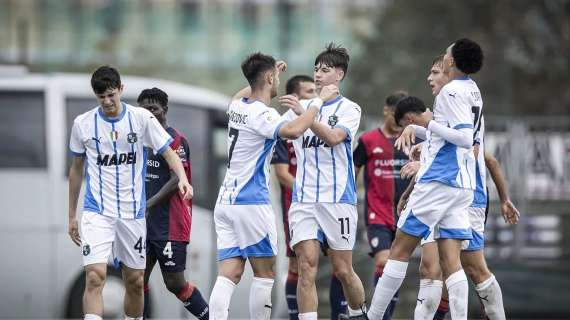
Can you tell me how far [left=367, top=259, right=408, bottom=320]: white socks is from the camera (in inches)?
444

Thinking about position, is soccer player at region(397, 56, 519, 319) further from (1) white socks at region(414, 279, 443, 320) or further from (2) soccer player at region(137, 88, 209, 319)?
(2) soccer player at region(137, 88, 209, 319)

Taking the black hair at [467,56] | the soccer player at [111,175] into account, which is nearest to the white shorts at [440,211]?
the black hair at [467,56]

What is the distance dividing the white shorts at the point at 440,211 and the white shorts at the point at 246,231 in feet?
4.23

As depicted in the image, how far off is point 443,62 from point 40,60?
181ft

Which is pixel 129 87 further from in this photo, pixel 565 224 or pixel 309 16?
pixel 309 16

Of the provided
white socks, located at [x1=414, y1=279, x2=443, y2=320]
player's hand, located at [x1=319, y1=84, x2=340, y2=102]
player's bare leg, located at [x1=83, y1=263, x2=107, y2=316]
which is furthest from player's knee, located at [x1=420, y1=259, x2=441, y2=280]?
player's bare leg, located at [x1=83, y1=263, x2=107, y2=316]

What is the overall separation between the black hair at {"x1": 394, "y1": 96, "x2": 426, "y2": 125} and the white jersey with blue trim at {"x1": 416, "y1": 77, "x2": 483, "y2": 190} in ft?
2.36

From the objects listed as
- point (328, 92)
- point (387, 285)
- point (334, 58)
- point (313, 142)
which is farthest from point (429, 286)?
point (334, 58)

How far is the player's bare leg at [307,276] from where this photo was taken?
11.3 meters

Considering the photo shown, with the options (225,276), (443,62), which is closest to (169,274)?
(225,276)

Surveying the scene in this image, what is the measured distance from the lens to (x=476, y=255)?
11375mm

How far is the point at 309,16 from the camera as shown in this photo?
7462 centimetres

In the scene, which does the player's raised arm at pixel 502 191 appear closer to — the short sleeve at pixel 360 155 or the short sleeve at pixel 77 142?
the short sleeve at pixel 360 155

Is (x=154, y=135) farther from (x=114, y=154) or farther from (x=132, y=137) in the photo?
(x=114, y=154)
